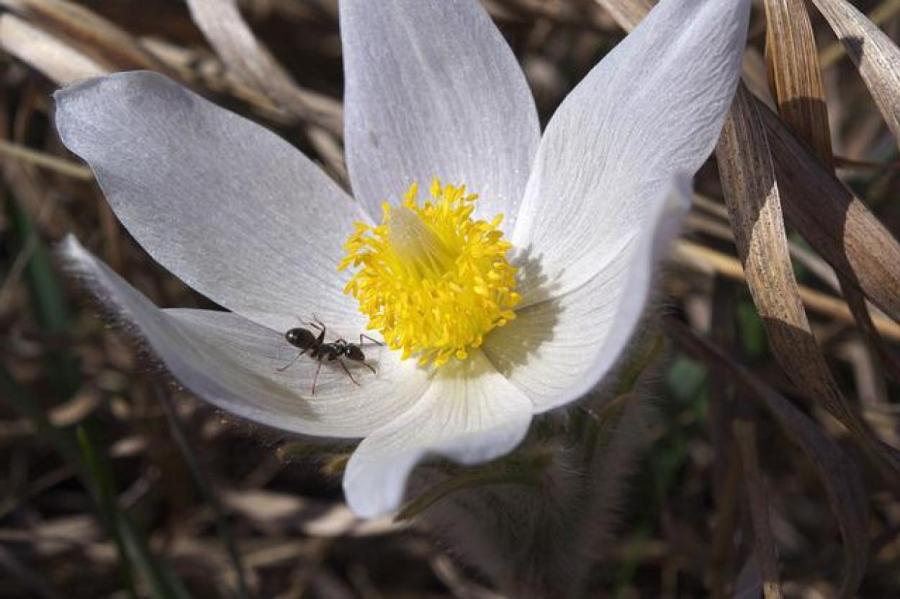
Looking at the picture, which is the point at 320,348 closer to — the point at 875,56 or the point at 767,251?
the point at 767,251

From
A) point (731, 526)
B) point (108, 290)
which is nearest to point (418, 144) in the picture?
point (108, 290)

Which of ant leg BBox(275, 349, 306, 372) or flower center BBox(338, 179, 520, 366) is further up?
flower center BBox(338, 179, 520, 366)

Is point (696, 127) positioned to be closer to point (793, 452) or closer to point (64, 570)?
point (793, 452)

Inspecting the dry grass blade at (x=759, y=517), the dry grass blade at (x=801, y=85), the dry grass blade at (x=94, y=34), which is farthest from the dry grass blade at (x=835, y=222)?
the dry grass blade at (x=94, y=34)

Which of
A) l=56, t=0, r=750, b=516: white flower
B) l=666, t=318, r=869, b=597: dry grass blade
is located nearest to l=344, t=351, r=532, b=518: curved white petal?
l=56, t=0, r=750, b=516: white flower

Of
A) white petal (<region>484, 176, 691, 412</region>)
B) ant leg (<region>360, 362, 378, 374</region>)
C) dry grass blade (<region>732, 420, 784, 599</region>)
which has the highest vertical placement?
white petal (<region>484, 176, 691, 412</region>)

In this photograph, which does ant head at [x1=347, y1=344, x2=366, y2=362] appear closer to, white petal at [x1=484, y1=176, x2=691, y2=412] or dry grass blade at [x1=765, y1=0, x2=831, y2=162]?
white petal at [x1=484, y1=176, x2=691, y2=412]

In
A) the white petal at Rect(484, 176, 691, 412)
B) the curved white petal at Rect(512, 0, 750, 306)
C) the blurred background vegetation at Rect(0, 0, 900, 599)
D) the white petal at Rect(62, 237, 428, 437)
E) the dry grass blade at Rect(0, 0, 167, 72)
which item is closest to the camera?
the white petal at Rect(484, 176, 691, 412)

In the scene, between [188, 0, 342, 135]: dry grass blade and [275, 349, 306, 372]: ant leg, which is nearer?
[275, 349, 306, 372]: ant leg
